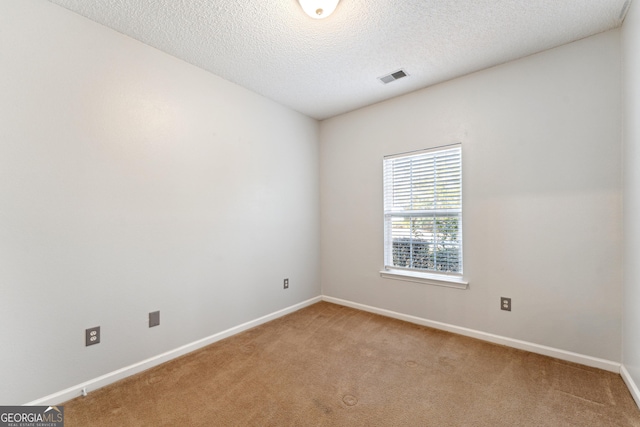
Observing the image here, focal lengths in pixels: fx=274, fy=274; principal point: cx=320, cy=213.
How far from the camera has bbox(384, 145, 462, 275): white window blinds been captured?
2.90m

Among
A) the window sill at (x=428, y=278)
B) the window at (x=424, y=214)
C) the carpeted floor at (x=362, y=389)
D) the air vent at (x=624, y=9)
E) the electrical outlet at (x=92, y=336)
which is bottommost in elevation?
the carpeted floor at (x=362, y=389)

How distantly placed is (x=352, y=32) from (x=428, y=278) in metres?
2.49

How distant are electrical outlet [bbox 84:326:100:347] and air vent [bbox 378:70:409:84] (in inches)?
130

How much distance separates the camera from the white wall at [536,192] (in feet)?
7.04

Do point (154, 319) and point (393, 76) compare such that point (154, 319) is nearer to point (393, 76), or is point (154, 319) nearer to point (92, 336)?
point (92, 336)

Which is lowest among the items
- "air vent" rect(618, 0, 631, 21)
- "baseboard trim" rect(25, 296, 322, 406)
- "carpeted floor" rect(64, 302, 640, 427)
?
"carpeted floor" rect(64, 302, 640, 427)

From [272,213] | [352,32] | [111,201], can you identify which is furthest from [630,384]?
[111,201]

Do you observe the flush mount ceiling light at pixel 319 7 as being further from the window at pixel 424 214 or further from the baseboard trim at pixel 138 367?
the baseboard trim at pixel 138 367

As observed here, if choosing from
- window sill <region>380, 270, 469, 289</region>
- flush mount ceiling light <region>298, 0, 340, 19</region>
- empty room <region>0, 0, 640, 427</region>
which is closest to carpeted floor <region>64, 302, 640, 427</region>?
empty room <region>0, 0, 640, 427</region>

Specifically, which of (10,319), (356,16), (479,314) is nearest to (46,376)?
(10,319)

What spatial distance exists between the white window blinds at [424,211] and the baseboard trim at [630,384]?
4.20ft

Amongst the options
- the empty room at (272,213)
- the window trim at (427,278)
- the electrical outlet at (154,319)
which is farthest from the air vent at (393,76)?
→ the electrical outlet at (154,319)

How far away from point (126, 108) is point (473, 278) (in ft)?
11.4

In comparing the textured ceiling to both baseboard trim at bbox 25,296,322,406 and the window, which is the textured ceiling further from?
baseboard trim at bbox 25,296,322,406
